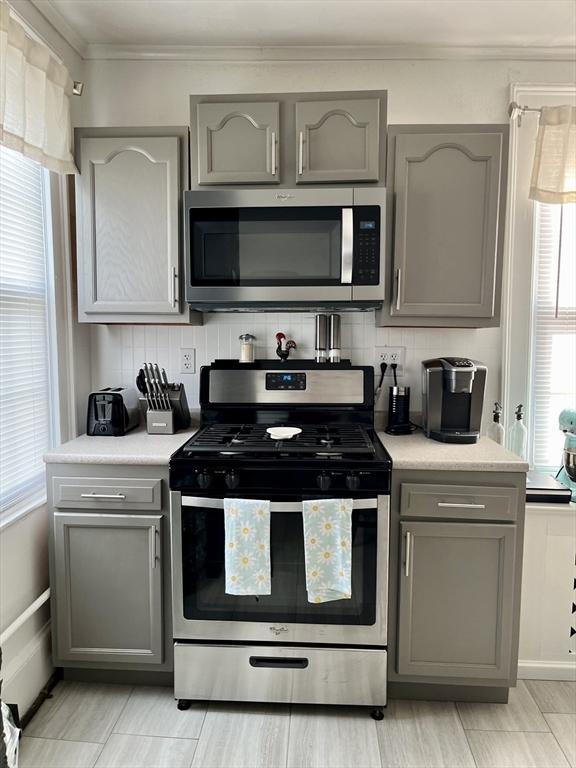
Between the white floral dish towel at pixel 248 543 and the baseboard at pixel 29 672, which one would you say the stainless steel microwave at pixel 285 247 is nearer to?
the white floral dish towel at pixel 248 543

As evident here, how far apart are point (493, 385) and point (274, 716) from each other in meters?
1.66

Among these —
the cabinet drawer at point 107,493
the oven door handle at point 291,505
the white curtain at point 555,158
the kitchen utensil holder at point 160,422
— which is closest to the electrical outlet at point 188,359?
the kitchen utensil holder at point 160,422

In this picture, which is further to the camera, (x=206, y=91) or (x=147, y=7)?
(x=206, y=91)

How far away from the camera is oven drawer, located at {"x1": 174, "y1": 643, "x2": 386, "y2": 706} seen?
6.18ft

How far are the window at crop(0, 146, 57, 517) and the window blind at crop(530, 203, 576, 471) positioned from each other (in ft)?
7.04

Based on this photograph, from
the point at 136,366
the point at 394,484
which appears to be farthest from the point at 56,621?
the point at 394,484

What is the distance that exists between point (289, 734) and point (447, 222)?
6.43 ft

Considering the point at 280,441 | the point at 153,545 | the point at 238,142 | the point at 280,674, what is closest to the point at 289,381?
the point at 280,441

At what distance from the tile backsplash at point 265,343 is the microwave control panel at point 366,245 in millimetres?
409

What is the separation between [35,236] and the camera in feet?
6.81

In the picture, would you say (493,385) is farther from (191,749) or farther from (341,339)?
(191,749)

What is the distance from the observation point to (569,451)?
7.41 feet

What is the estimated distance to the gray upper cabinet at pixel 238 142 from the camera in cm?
204

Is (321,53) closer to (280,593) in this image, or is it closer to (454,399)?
(454,399)
